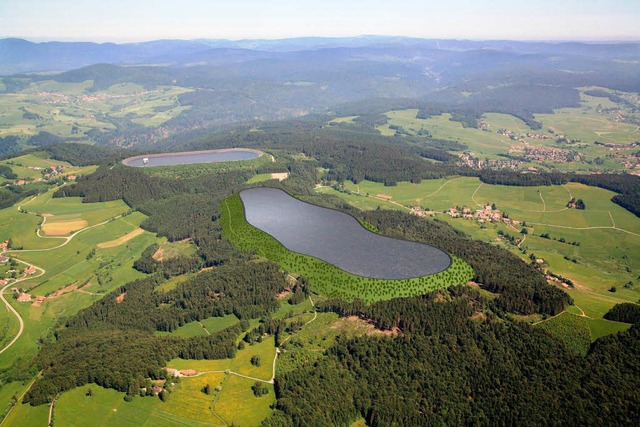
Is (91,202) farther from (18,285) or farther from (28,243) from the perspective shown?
(18,285)

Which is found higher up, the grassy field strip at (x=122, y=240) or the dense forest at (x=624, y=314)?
the dense forest at (x=624, y=314)

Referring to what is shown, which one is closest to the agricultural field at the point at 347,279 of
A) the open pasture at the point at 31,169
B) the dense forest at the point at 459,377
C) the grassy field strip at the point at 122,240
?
the dense forest at the point at 459,377

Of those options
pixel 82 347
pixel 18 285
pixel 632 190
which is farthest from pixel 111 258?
pixel 632 190

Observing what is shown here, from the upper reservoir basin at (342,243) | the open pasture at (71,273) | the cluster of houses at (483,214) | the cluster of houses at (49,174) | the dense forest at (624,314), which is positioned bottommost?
the cluster of houses at (483,214)

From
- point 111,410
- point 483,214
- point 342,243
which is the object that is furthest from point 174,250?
point 483,214

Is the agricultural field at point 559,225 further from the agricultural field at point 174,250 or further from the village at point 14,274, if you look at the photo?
the village at point 14,274

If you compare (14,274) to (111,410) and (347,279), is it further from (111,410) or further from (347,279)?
(347,279)

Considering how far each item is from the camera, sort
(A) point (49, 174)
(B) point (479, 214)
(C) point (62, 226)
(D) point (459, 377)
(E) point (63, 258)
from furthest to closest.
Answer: (A) point (49, 174)
(B) point (479, 214)
(C) point (62, 226)
(E) point (63, 258)
(D) point (459, 377)
